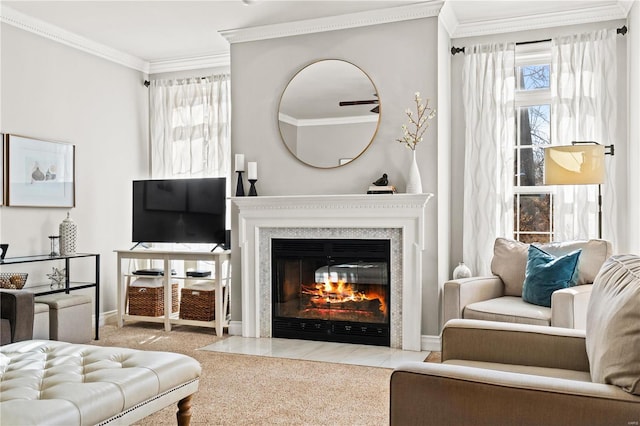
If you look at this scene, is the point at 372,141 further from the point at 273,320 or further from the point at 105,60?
the point at 105,60

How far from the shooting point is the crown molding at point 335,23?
170 inches

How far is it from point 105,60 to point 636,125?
4.75 m

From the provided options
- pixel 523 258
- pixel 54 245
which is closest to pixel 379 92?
pixel 523 258

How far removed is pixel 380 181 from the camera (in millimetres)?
4402

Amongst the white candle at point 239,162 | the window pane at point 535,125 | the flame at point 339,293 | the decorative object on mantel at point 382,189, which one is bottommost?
the flame at point 339,293

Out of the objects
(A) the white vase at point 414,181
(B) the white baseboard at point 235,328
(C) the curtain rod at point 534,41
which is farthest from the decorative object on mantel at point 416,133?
(B) the white baseboard at point 235,328

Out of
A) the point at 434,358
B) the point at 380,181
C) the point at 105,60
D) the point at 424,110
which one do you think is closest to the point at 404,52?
the point at 424,110

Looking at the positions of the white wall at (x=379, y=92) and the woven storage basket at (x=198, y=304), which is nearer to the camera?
the white wall at (x=379, y=92)

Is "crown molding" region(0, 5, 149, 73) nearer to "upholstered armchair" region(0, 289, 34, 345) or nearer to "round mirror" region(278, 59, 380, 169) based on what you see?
"round mirror" region(278, 59, 380, 169)

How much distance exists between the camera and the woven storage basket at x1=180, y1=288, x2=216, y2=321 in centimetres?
504

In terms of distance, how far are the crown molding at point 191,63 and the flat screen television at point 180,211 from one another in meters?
1.34

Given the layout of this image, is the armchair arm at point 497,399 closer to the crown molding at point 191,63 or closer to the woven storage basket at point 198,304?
the woven storage basket at point 198,304

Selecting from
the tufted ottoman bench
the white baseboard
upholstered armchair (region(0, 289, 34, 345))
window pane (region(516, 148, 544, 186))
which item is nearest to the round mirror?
window pane (region(516, 148, 544, 186))

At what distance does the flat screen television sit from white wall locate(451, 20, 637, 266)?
208cm
